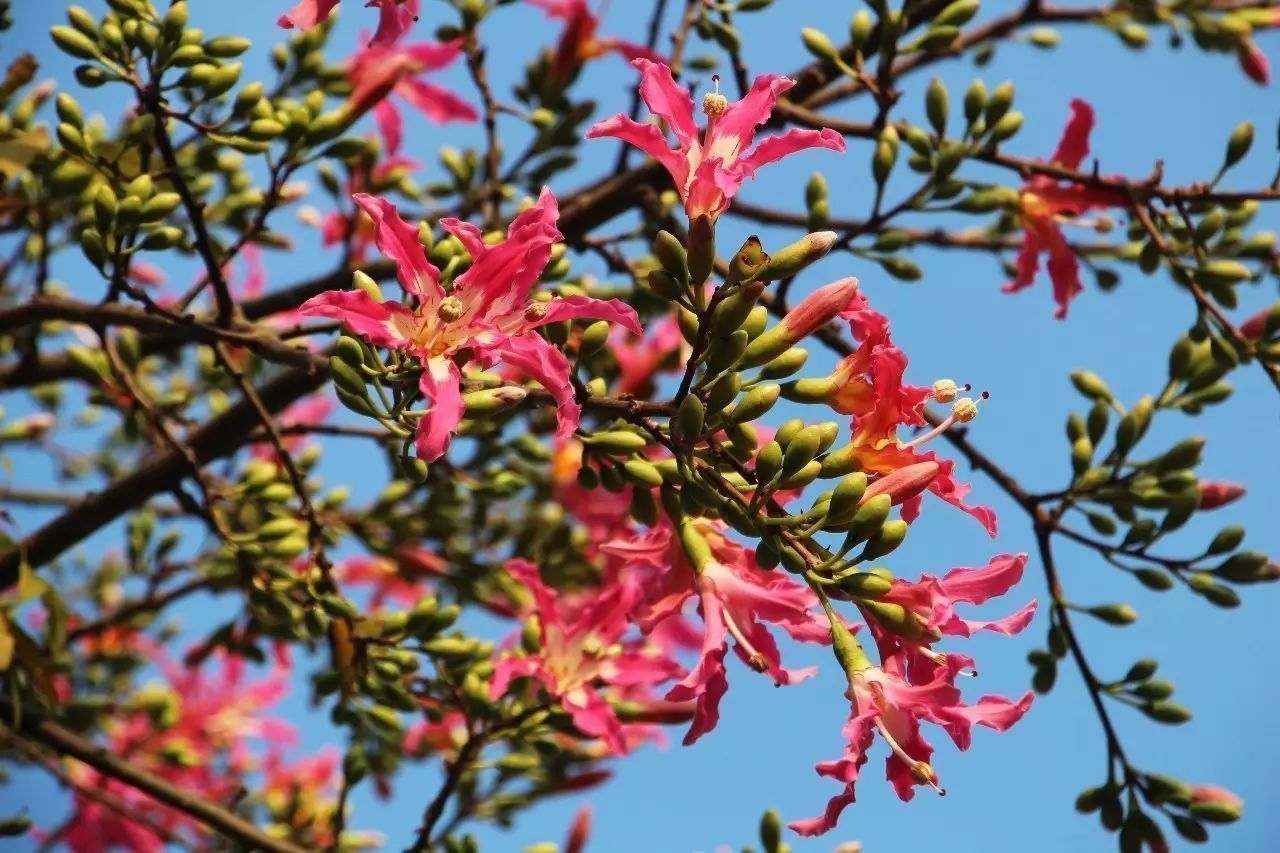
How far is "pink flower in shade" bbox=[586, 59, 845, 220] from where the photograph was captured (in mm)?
1439

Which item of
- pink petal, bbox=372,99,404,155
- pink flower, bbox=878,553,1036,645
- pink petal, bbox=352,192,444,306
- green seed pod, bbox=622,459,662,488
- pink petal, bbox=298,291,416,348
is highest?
pink petal, bbox=372,99,404,155

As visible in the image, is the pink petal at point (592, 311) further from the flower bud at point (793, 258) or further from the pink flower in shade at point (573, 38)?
the pink flower in shade at point (573, 38)

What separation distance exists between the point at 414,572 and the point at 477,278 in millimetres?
1466

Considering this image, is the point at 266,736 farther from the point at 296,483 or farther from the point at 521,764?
the point at 296,483

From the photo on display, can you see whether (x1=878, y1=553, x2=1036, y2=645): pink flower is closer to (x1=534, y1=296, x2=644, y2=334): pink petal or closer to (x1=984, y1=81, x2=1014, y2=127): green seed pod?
(x1=534, y1=296, x2=644, y2=334): pink petal

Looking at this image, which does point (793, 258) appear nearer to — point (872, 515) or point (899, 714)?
point (872, 515)

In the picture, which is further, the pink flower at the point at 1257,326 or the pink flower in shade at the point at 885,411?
the pink flower at the point at 1257,326

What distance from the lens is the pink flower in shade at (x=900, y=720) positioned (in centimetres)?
139

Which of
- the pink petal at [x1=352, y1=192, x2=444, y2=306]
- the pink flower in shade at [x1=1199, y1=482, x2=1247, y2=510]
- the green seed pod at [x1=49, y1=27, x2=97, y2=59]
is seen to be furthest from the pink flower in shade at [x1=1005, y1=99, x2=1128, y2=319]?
the green seed pod at [x1=49, y1=27, x2=97, y2=59]

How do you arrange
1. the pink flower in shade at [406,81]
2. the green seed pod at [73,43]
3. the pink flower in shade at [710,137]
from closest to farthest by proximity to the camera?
the pink flower in shade at [710,137] → the green seed pod at [73,43] → the pink flower in shade at [406,81]

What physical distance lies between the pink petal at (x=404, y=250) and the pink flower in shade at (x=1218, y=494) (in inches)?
62.0

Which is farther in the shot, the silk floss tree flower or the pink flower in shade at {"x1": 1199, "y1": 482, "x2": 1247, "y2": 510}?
the pink flower in shade at {"x1": 1199, "y1": 482, "x2": 1247, "y2": 510}

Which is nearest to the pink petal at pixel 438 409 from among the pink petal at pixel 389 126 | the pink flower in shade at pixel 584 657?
the pink flower in shade at pixel 584 657

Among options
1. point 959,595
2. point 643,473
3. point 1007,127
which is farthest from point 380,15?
point 1007,127
